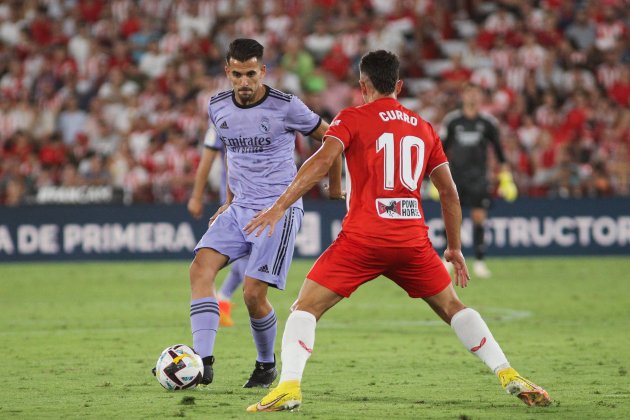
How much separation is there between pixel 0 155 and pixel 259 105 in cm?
1791

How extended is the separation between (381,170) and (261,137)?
5.36 feet

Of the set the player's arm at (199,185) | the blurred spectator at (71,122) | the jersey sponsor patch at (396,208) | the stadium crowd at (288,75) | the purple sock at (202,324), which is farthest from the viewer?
the blurred spectator at (71,122)

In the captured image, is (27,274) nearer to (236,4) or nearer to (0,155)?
(0,155)

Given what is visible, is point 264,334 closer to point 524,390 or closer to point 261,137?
point 261,137

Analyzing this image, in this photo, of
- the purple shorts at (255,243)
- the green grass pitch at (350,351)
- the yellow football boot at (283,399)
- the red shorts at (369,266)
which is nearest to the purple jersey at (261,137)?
the purple shorts at (255,243)

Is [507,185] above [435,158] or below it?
below

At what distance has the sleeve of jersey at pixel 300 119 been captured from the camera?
834 centimetres

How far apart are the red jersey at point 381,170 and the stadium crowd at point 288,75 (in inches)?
552

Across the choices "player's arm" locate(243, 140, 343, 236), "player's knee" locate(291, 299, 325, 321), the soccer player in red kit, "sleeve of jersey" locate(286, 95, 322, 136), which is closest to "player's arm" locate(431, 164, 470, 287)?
the soccer player in red kit

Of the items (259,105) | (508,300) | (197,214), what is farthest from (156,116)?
(259,105)

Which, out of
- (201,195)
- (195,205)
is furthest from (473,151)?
(201,195)

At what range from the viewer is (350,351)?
10.2 m

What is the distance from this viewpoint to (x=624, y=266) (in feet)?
64.4

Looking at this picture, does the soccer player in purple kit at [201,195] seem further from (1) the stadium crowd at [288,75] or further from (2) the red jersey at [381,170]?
(1) the stadium crowd at [288,75]
